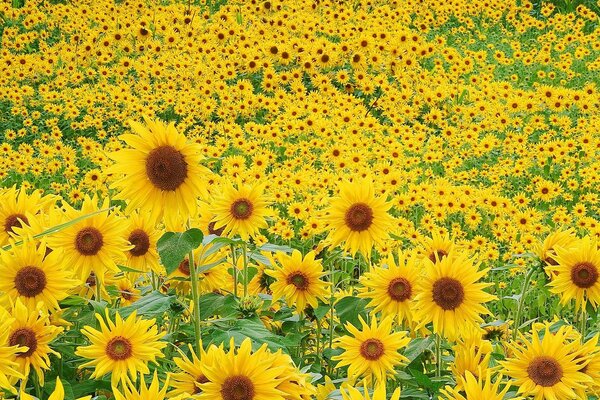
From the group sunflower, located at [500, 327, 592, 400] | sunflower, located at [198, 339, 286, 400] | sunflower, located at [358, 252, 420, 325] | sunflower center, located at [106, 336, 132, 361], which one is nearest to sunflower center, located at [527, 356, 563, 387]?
sunflower, located at [500, 327, 592, 400]

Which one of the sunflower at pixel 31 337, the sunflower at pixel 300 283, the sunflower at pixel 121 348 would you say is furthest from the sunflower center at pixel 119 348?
the sunflower at pixel 300 283

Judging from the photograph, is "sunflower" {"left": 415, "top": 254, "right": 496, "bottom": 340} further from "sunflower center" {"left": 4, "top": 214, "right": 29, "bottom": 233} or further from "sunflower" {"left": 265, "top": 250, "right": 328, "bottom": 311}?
"sunflower center" {"left": 4, "top": 214, "right": 29, "bottom": 233}

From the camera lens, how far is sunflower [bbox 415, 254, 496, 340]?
89.4 inches

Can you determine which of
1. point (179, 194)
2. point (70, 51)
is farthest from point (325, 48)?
point (179, 194)

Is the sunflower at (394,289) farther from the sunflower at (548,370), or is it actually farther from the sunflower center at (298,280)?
the sunflower at (548,370)

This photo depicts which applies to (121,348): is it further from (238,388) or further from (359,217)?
(359,217)

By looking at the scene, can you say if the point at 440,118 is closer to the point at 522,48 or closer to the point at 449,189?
the point at 449,189

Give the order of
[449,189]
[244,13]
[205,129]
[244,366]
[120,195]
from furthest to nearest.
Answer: [244,13] → [205,129] → [449,189] → [120,195] → [244,366]

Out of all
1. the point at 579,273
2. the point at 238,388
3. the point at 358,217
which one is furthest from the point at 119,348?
the point at 579,273

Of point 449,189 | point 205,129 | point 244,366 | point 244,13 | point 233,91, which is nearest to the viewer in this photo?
point 244,366

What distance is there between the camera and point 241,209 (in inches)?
107

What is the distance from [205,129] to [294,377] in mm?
5943

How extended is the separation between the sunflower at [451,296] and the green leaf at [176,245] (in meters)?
0.66

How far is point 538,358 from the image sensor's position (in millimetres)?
2092
